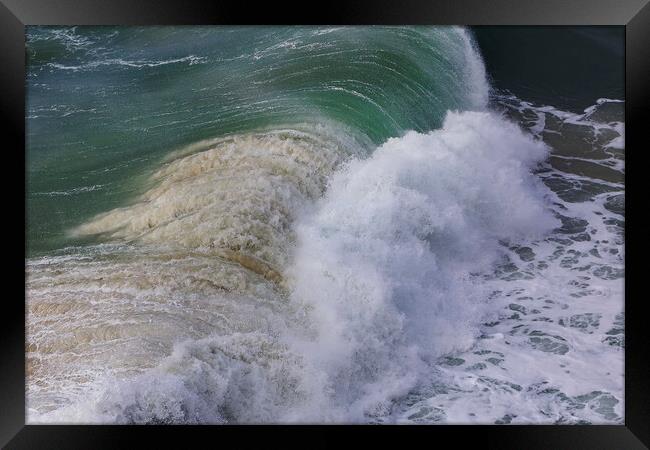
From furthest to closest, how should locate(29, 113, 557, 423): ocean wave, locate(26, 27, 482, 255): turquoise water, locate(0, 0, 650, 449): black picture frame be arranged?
locate(26, 27, 482, 255): turquoise water, locate(29, 113, 557, 423): ocean wave, locate(0, 0, 650, 449): black picture frame

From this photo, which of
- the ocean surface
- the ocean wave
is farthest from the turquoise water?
the ocean wave

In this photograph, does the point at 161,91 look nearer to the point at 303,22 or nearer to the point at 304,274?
the point at 303,22

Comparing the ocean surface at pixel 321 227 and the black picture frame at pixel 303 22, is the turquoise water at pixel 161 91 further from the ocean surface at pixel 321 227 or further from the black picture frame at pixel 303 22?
the black picture frame at pixel 303 22

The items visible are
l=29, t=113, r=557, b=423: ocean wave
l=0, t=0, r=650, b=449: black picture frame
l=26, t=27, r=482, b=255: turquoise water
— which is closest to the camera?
l=0, t=0, r=650, b=449: black picture frame

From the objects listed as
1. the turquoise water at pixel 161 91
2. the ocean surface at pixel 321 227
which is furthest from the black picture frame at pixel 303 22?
the turquoise water at pixel 161 91

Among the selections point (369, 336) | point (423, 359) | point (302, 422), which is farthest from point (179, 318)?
point (423, 359)

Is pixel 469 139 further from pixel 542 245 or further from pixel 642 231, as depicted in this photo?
pixel 642 231

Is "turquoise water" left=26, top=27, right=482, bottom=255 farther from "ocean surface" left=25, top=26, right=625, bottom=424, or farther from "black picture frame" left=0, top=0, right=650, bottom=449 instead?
"black picture frame" left=0, top=0, right=650, bottom=449
